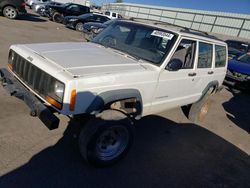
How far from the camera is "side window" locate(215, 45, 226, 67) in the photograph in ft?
18.6

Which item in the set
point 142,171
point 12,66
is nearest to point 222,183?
point 142,171

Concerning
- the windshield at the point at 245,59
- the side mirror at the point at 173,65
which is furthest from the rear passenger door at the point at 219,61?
the windshield at the point at 245,59

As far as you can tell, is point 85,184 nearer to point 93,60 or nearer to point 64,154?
point 64,154

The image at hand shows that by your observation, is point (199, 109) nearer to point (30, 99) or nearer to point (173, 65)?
point (173, 65)

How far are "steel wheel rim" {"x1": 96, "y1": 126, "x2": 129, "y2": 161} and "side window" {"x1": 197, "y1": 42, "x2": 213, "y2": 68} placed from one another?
2305mm

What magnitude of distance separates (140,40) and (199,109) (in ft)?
8.17

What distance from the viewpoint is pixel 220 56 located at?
5.87 m

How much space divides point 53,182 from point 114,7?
186 ft

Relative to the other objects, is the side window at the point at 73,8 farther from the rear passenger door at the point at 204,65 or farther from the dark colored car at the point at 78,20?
the rear passenger door at the point at 204,65

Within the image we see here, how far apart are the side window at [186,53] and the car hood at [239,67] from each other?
5888mm

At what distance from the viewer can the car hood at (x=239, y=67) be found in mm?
9614

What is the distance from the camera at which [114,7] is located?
55.9m

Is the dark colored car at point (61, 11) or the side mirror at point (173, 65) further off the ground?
the side mirror at point (173, 65)

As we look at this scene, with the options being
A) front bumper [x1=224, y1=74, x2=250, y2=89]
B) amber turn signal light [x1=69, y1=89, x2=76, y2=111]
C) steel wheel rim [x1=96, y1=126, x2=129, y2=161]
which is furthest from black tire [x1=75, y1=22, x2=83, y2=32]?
amber turn signal light [x1=69, y1=89, x2=76, y2=111]
